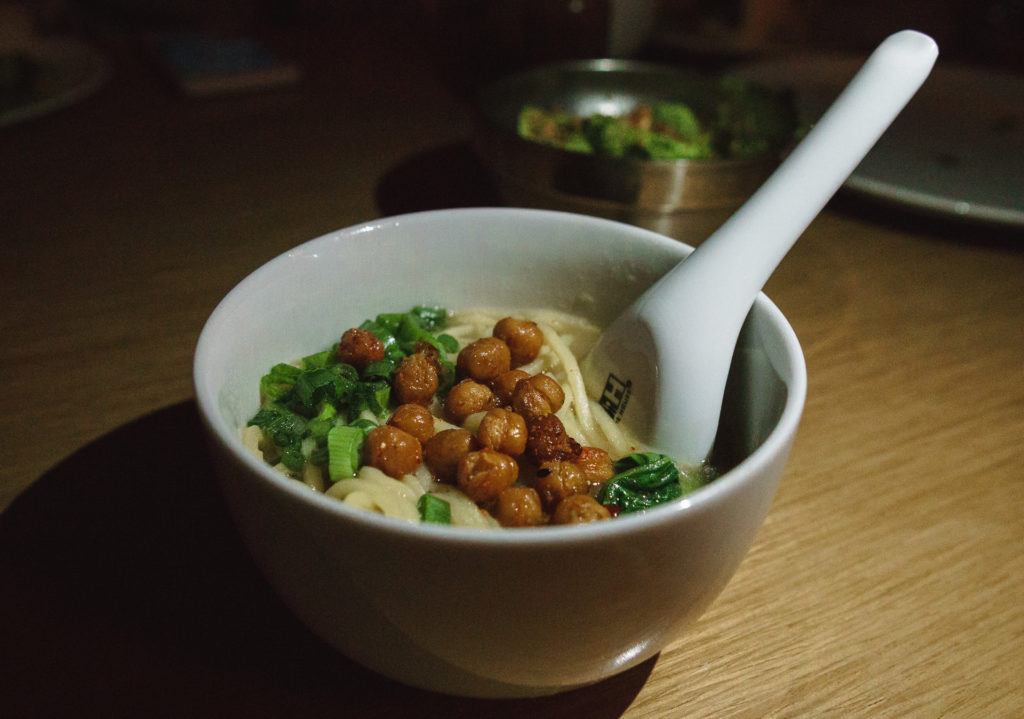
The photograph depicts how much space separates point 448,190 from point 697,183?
32.0 inches

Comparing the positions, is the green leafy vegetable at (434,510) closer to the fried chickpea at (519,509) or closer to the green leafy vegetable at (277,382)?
the fried chickpea at (519,509)

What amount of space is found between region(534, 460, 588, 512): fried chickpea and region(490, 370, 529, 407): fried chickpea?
0.19 m

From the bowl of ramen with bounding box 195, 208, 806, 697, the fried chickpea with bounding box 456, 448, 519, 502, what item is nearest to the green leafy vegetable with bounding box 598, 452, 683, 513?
the bowl of ramen with bounding box 195, 208, 806, 697

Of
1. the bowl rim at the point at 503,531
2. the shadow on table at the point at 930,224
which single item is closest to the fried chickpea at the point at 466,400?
the bowl rim at the point at 503,531

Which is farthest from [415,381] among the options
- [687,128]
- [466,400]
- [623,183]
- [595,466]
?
[687,128]

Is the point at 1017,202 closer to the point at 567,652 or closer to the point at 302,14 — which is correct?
the point at 567,652

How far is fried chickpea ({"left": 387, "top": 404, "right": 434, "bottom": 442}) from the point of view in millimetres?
1105

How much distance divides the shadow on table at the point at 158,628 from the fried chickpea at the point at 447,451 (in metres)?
0.25

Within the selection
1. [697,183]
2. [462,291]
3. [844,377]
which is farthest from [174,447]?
[844,377]

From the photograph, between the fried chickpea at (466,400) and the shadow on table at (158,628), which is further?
the fried chickpea at (466,400)

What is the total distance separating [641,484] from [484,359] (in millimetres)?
308

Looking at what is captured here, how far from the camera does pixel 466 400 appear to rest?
1172 mm

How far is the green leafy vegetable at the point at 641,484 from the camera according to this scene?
1.02 m

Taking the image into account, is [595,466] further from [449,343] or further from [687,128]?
[687,128]
